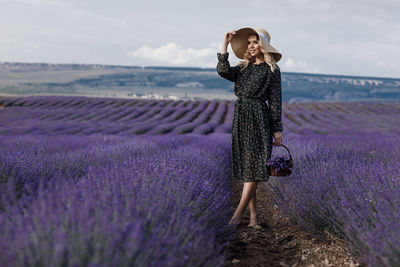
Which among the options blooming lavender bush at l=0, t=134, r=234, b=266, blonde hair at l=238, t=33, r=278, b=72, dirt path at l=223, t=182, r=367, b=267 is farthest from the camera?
blonde hair at l=238, t=33, r=278, b=72

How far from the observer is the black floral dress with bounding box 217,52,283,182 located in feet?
9.59

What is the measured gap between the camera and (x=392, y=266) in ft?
5.02

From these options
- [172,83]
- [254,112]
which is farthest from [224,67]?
[172,83]

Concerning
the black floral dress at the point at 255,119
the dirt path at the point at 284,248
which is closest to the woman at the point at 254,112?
the black floral dress at the point at 255,119

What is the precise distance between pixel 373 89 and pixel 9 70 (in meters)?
93.6

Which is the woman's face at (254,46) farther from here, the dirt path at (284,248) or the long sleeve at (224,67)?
the dirt path at (284,248)

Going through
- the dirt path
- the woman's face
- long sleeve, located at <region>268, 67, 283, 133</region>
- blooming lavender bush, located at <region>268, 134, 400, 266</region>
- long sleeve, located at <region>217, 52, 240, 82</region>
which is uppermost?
the woman's face

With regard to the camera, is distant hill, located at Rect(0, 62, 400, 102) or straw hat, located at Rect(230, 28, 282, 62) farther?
distant hill, located at Rect(0, 62, 400, 102)

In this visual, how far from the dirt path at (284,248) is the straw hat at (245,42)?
1426 millimetres

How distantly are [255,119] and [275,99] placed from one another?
0.23 metres

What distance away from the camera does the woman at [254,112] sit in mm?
2928

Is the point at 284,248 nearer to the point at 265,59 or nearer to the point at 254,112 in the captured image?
the point at 254,112

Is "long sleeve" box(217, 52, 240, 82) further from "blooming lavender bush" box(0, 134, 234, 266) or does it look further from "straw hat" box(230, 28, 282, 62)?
"blooming lavender bush" box(0, 134, 234, 266)

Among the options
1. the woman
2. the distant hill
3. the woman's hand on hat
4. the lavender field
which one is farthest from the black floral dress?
the distant hill
